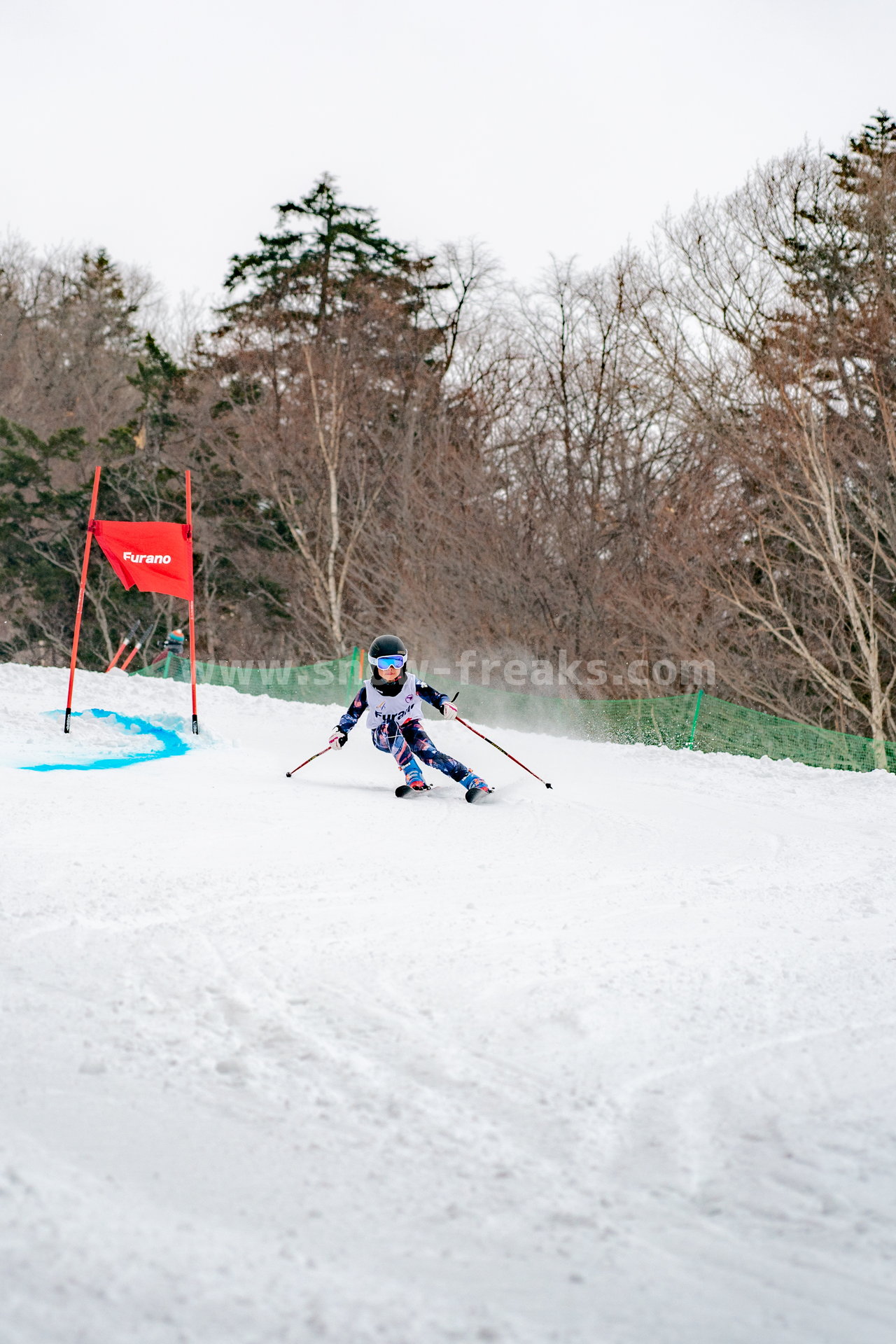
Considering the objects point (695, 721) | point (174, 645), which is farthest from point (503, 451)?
point (695, 721)

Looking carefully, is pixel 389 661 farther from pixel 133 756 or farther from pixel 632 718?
pixel 632 718

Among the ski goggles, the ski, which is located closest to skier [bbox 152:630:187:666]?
the ski goggles

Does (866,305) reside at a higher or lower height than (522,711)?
higher

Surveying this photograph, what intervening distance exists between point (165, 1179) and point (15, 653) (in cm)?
2869

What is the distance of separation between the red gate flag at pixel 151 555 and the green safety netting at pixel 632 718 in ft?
16.1

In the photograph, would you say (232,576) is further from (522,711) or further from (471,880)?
(471,880)

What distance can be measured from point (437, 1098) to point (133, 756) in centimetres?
762

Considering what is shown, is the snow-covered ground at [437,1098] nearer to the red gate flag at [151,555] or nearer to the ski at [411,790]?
the ski at [411,790]

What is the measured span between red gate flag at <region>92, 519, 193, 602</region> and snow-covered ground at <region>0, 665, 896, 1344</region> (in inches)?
197

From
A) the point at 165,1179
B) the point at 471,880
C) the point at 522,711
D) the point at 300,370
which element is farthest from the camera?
the point at 300,370

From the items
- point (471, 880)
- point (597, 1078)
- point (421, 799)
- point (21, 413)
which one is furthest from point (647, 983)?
point (21, 413)

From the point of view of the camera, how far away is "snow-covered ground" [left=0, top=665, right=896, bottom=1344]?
5.95ft

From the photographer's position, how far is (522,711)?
54.3 feet

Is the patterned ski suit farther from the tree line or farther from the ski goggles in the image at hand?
the tree line
